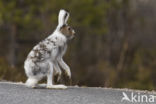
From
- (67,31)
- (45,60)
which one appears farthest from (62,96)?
(67,31)

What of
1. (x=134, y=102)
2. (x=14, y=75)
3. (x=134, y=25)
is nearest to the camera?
(x=134, y=102)

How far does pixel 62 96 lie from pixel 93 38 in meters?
27.7

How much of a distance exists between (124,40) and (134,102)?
2630 centimetres

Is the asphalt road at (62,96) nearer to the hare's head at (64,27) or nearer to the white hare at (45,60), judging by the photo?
the white hare at (45,60)

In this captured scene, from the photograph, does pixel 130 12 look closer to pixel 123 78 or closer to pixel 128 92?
pixel 123 78

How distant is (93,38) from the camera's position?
1499 inches

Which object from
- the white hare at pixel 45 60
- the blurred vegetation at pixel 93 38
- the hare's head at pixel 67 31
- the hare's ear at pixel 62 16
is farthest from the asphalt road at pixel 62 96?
the blurred vegetation at pixel 93 38

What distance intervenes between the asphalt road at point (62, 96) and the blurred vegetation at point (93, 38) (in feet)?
43.7

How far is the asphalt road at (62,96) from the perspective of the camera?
9.95m

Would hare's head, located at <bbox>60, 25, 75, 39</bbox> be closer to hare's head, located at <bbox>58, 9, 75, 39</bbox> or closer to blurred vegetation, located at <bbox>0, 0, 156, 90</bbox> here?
hare's head, located at <bbox>58, 9, 75, 39</bbox>

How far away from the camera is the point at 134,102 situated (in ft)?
33.7

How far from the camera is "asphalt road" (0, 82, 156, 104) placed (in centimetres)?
995

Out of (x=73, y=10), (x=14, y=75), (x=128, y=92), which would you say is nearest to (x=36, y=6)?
(x=73, y=10)

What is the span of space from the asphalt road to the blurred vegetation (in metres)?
13.3
